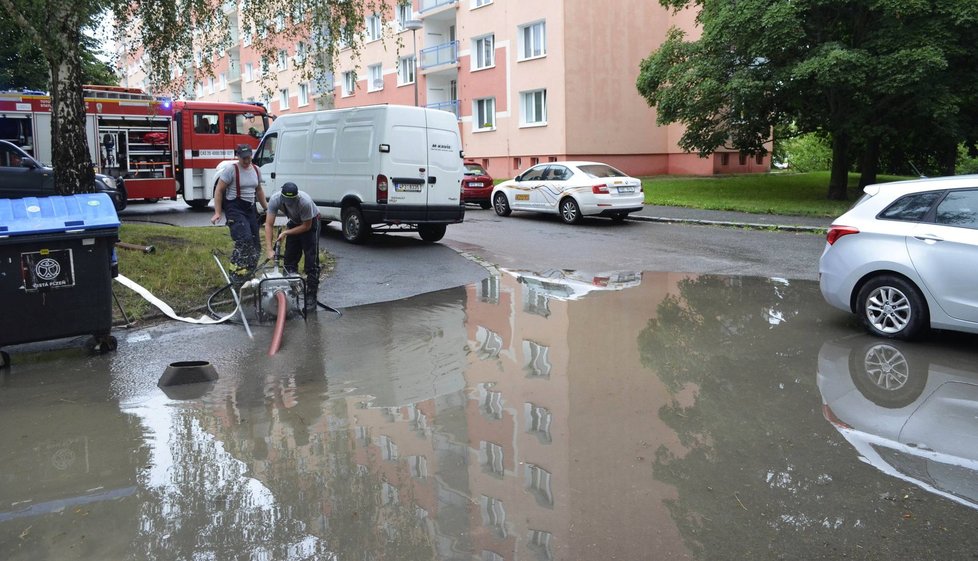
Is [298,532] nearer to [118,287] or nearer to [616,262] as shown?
[118,287]

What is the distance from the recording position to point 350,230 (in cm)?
1510

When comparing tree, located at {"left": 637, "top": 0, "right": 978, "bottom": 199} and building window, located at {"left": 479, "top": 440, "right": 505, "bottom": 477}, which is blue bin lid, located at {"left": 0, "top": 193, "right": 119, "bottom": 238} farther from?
tree, located at {"left": 637, "top": 0, "right": 978, "bottom": 199}

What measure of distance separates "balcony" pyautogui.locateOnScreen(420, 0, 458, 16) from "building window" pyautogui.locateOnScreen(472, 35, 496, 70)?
91.9 inches

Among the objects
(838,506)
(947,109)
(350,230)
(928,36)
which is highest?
(928,36)

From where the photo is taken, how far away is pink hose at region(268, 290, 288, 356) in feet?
25.5

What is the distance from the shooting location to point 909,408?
5727mm

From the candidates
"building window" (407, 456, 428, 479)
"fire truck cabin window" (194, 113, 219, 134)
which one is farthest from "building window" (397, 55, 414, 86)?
"building window" (407, 456, 428, 479)

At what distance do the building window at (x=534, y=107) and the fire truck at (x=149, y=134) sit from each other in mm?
13491

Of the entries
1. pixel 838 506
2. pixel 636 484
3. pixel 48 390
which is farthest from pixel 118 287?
pixel 838 506

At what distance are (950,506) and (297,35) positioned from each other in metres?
12.7

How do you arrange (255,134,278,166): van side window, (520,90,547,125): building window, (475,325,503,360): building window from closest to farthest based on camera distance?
1. (475,325,503,360): building window
2. (255,134,278,166): van side window
3. (520,90,547,125): building window

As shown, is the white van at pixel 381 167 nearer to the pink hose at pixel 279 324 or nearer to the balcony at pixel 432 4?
the pink hose at pixel 279 324

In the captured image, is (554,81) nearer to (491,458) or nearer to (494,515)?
(491,458)

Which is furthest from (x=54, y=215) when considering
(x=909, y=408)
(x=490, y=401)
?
(x=909, y=408)
